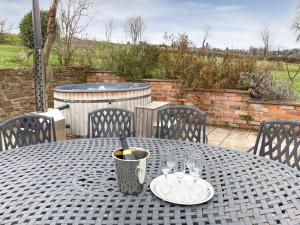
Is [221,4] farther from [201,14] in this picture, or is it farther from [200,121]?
[200,121]

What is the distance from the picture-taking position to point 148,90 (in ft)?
15.7

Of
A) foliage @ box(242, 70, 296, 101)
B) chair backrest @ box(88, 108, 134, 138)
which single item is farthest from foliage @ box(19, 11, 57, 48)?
foliage @ box(242, 70, 296, 101)

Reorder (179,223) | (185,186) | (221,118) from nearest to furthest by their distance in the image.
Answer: (179,223), (185,186), (221,118)

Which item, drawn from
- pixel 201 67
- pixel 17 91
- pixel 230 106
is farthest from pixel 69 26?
pixel 230 106

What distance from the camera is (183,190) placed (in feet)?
4.46

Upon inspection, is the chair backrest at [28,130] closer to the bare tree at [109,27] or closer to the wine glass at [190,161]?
the wine glass at [190,161]

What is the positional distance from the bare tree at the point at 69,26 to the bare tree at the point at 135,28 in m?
1.18

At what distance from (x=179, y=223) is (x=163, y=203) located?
0.51 feet

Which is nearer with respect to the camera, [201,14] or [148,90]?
[148,90]

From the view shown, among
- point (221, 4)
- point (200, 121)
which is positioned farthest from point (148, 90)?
point (221, 4)

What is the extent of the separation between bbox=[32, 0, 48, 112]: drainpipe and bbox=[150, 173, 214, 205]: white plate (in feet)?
7.90

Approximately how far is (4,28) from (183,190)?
22.7ft

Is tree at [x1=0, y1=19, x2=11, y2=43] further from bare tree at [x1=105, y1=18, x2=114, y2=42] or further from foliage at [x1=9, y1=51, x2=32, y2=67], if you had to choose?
bare tree at [x1=105, y1=18, x2=114, y2=42]

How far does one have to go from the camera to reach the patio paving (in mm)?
4289
